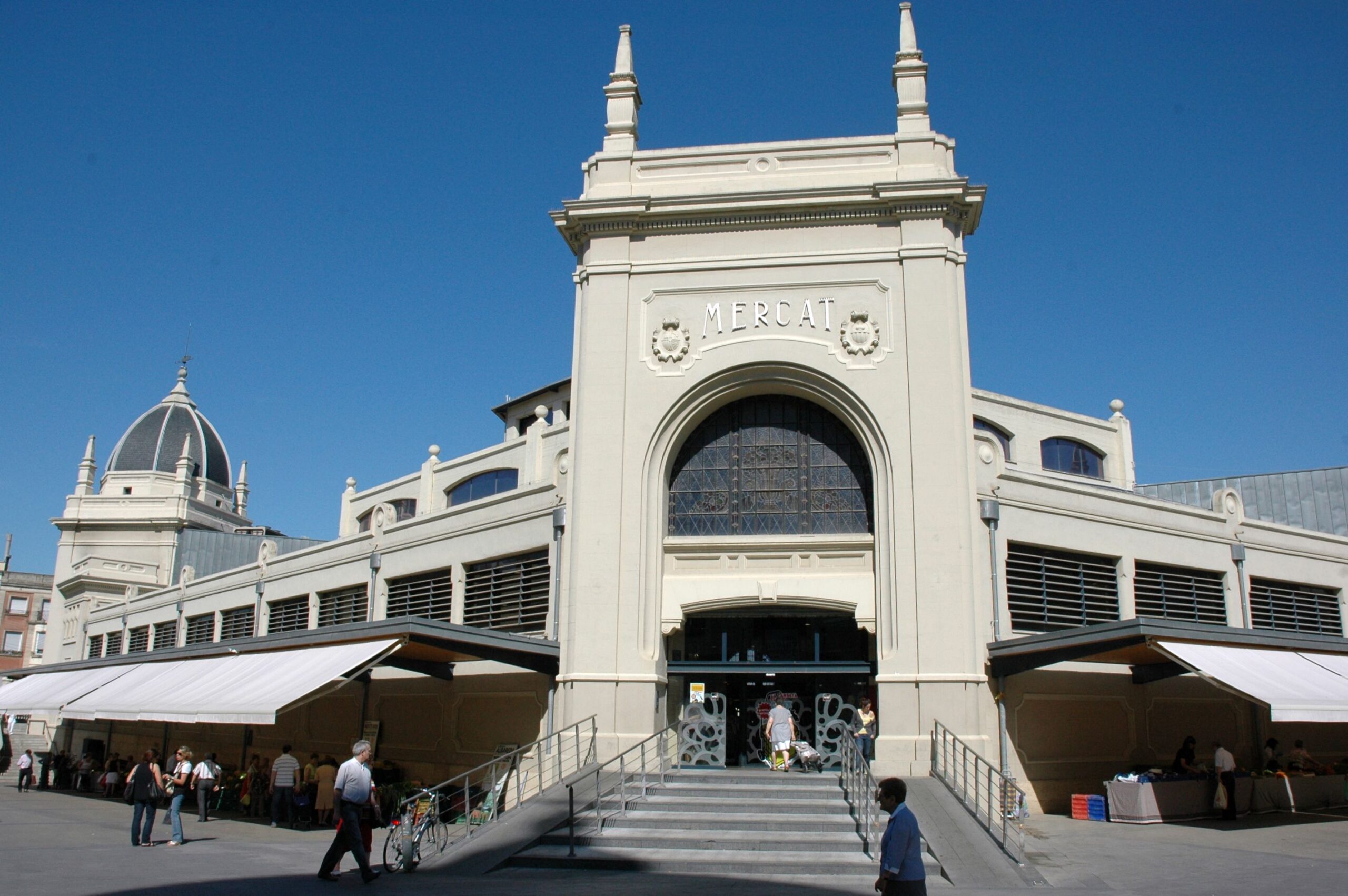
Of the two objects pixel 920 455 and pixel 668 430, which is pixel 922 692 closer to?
pixel 920 455

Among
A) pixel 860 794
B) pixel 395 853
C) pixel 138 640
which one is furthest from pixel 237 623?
pixel 860 794

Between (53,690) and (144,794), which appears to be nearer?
(144,794)

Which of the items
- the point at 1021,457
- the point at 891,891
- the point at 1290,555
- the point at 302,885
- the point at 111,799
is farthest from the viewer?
the point at 1021,457

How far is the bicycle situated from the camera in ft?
45.4

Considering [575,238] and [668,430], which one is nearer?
[668,430]

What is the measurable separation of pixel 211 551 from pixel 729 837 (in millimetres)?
51331

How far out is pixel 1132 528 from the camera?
22438 millimetres

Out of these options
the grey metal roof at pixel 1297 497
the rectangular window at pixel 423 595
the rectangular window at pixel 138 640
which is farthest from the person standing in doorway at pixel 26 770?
the grey metal roof at pixel 1297 497

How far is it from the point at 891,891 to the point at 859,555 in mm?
11550

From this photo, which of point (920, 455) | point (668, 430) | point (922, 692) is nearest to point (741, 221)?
point (668, 430)

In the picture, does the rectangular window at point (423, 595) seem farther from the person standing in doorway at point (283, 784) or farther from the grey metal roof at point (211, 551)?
the grey metal roof at point (211, 551)

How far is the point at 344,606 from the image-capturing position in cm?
2925

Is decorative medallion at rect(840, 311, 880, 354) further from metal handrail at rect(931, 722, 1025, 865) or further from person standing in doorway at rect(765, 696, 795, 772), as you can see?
metal handrail at rect(931, 722, 1025, 865)

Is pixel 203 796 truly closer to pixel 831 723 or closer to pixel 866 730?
pixel 831 723
